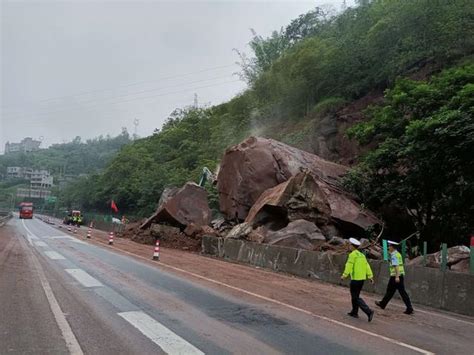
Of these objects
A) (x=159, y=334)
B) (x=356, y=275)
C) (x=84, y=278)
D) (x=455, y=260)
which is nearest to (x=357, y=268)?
(x=356, y=275)

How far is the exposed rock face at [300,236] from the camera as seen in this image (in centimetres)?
2073

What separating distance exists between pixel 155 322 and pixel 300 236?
42.6 feet

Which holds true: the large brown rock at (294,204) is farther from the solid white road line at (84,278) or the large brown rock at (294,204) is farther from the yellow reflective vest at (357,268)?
the yellow reflective vest at (357,268)

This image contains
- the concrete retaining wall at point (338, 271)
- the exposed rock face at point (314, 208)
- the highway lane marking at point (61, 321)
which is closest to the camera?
the highway lane marking at point (61, 321)

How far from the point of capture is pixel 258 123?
55031mm

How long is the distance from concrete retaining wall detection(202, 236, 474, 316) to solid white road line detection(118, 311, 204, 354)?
7.70m

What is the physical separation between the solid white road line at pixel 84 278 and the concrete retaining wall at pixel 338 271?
7537mm

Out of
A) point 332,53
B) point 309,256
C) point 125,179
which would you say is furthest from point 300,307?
point 125,179

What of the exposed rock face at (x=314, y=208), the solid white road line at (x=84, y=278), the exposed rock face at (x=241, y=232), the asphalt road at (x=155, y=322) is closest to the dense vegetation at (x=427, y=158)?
the exposed rock face at (x=314, y=208)

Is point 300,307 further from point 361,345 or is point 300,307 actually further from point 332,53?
point 332,53

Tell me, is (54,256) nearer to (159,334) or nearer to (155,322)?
(155,322)

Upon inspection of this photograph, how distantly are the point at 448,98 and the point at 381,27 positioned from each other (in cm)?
1994

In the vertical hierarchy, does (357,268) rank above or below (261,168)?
below

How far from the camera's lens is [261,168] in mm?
27828
